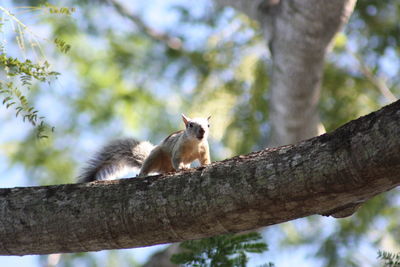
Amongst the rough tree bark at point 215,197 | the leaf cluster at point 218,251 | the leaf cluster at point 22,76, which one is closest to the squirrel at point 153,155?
the leaf cluster at point 218,251

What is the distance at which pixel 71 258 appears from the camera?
9742mm

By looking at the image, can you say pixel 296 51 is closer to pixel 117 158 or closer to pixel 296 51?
pixel 296 51

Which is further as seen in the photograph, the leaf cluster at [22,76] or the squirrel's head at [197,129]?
the squirrel's head at [197,129]

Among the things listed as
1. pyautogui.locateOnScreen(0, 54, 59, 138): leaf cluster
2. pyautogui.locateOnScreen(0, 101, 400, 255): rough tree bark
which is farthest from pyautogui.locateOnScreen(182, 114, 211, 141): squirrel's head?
pyautogui.locateOnScreen(0, 54, 59, 138): leaf cluster

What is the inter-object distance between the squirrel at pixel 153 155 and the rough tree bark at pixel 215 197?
5.91 ft

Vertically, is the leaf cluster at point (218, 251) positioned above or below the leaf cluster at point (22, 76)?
below

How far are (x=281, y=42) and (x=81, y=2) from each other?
5428mm

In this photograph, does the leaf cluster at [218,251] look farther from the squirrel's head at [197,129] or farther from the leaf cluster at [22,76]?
the squirrel's head at [197,129]

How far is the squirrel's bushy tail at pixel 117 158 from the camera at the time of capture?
5453 mm

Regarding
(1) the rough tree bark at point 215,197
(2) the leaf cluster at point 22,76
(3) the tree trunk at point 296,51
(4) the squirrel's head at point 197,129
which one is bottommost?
(1) the rough tree bark at point 215,197

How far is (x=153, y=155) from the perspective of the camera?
527 centimetres

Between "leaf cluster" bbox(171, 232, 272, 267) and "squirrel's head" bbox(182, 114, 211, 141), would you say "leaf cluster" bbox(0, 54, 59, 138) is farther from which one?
"squirrel's head" bbox(182, 114, 211, 141)

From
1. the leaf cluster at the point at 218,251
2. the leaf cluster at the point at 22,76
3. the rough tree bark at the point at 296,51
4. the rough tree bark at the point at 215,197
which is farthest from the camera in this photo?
the rough tree bark at the point at 296,51

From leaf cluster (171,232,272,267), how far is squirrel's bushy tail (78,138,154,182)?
189 centimetres
